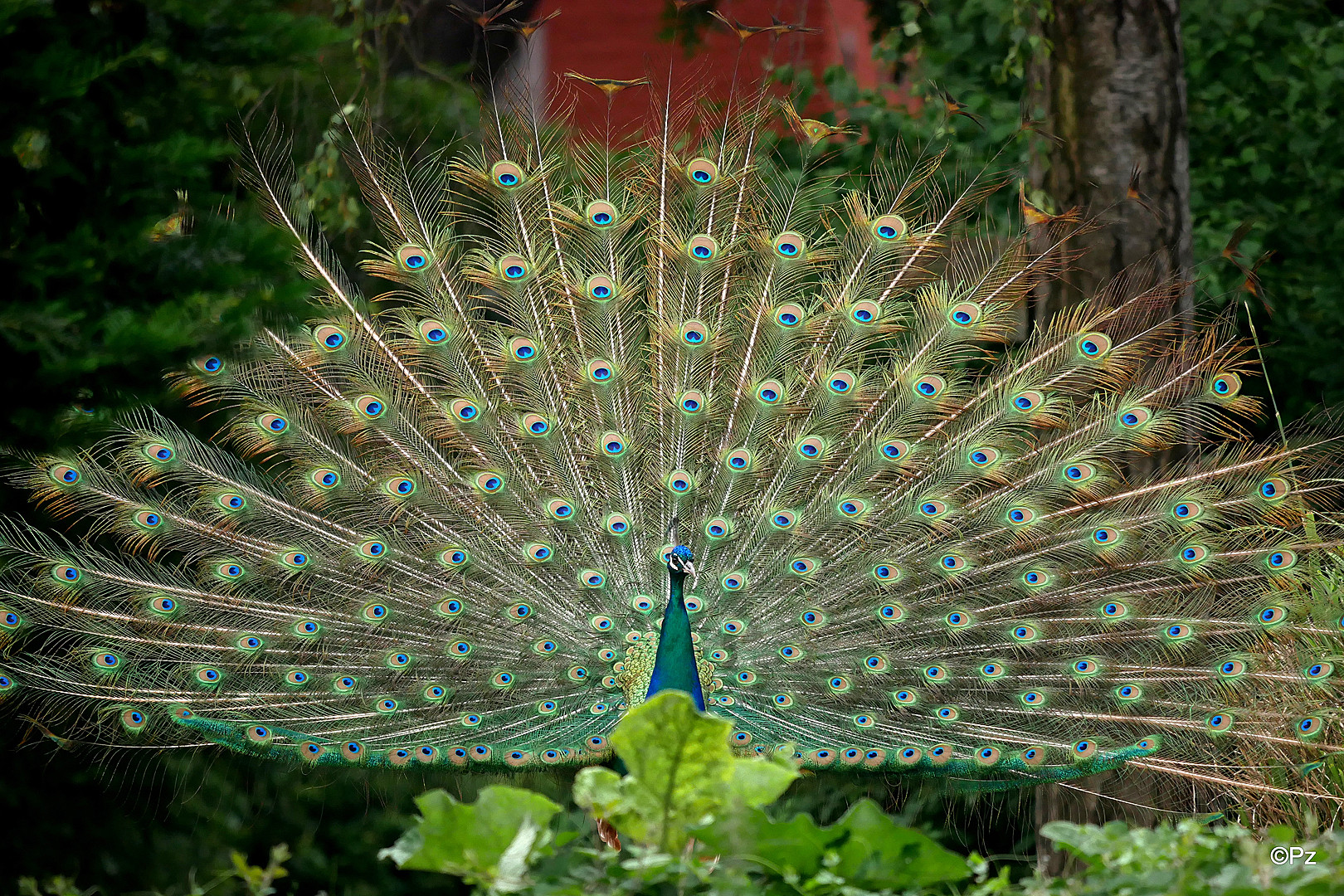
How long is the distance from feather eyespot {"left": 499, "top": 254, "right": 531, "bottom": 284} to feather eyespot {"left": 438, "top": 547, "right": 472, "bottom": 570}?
37.1 inches

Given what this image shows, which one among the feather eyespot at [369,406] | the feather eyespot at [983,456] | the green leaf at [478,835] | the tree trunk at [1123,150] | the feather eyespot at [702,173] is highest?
the tree trunk at [1123,150]

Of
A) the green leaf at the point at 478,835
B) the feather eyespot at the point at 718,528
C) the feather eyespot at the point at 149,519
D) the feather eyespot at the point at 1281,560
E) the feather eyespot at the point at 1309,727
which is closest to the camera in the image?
the green leaf at the point at 478,835

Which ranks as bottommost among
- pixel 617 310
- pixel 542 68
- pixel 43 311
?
pixel 43 311

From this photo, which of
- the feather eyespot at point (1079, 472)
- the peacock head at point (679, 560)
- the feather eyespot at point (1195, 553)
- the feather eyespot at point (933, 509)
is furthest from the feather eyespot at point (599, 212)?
the feather eyespot at point (1195, 553)

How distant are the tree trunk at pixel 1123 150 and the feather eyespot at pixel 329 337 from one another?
2.43 metres

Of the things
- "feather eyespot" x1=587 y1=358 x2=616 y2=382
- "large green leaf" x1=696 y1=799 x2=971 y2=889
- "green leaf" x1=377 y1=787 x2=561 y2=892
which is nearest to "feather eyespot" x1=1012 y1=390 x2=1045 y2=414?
"feather eyespot" x1=587 y1=358 x2=616 y2=382

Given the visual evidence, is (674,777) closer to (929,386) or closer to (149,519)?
(929,386)

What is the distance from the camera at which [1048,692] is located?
5004 mm

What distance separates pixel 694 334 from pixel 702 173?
549 millimetres

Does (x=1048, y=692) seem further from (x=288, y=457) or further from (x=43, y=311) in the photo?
(x=43, y=311)

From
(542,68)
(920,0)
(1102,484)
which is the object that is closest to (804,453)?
(1102,484)

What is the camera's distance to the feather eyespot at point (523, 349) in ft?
16.3

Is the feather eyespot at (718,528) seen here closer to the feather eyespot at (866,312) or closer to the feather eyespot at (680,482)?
the feather eyespot at (680,482)

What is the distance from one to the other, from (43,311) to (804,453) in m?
2.77
